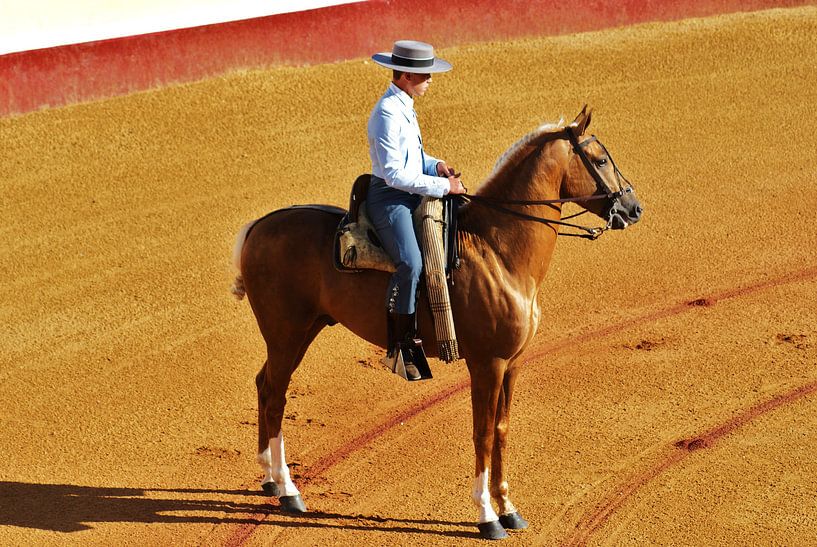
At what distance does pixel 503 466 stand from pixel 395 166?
2.58 meters

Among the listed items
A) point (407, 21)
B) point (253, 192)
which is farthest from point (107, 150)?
point (407, 21)

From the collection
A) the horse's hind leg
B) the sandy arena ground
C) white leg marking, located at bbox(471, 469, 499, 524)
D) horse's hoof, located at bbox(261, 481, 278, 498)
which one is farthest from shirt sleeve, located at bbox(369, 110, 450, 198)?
horse's hoof, located at bbox(261, 481, 278, 498)

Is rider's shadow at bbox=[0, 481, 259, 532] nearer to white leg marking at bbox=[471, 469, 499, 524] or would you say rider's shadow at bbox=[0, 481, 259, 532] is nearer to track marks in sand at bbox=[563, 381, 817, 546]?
white leg marking at bbox=[471, 469, 499, 524]

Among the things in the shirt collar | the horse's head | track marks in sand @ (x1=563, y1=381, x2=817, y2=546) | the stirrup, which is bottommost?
track marks in sand @ (x1=563, y1=381, x2=817, y2=546)

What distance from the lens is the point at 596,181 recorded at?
26.5 ft

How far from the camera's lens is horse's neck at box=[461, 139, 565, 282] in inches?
318

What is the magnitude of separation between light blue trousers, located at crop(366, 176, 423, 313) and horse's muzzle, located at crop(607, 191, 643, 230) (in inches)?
57.1

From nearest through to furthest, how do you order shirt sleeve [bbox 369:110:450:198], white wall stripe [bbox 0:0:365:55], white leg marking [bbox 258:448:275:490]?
shirt sleeve [bbox 369:110:450:198] → white leg marking [bbox 258:448:275:490] → white wall stripe [bbox 0:0:365:55]

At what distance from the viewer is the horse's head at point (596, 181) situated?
8.02 meters

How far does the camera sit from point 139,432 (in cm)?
1002

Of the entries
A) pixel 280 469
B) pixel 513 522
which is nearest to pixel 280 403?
pixel 280 469

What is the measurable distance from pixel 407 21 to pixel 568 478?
9622 millimetres

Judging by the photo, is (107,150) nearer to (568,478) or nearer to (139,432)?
(139,432)

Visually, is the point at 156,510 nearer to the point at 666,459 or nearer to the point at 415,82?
the point at 415,82
